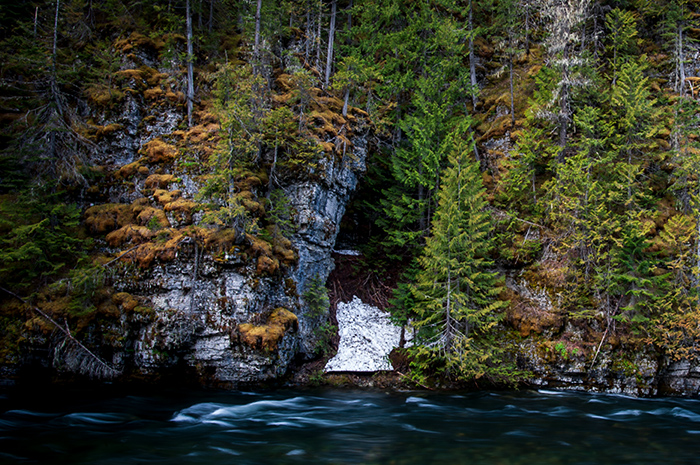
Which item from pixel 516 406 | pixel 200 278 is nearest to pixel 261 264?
pixel 200 278

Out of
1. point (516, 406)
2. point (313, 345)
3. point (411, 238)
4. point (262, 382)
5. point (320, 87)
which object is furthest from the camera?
point (320, 87)

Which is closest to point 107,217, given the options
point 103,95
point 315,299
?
point 103,95

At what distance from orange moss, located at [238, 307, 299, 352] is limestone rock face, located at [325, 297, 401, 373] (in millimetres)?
2841

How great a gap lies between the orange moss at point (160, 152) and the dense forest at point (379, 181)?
0.22 feet

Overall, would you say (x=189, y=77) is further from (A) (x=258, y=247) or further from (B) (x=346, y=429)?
(B) (x=346, y=429)

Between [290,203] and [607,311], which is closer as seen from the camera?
[607,311]

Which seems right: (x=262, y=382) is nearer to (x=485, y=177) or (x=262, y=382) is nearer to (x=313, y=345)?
(x=313, y=345)

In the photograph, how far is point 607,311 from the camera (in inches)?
Result: 476

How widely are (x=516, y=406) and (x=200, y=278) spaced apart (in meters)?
10.3

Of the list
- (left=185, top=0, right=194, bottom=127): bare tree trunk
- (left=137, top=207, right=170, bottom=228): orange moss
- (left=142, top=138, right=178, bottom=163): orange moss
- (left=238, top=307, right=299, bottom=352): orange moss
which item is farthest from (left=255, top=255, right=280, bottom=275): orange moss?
(left=185, top=0, right=194, bottom=127): bare tree trunk

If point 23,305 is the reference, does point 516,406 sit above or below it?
below

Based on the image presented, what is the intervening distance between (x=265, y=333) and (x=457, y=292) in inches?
258

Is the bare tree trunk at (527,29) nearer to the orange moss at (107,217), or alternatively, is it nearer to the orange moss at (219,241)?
the orange moss at (219,241)

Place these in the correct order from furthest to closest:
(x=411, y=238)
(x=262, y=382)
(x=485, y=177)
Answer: (x=485, y=177), (x=411, y=238), (x=262, y=382)
